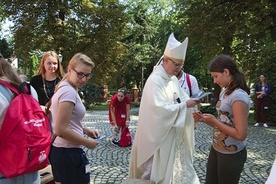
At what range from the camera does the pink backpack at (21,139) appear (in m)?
1.89

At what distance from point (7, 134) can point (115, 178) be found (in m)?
3.53

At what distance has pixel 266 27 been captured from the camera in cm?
1218

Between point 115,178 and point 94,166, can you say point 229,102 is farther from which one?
point 94,166

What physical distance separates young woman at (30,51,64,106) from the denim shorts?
1.96 metres

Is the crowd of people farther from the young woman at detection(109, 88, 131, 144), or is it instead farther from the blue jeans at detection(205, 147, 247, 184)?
the young woman at detection(109, 88, 131, 144)

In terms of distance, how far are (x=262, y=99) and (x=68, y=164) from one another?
35.1 feet

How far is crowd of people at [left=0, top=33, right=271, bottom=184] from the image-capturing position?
2398mm

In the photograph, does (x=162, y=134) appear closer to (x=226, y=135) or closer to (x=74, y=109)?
(x=226, y=135)

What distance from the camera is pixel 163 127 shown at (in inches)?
114

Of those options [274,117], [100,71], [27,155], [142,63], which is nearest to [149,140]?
[27,155]

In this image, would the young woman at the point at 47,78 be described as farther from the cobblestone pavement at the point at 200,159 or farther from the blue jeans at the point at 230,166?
the blue jeans at the point at 230,166

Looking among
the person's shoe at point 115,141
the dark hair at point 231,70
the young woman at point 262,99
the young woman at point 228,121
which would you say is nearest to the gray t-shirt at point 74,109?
the young woman at point 228,121

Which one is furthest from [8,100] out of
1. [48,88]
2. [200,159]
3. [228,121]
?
[200,159]

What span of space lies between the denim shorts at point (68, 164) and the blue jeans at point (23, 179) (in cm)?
32
